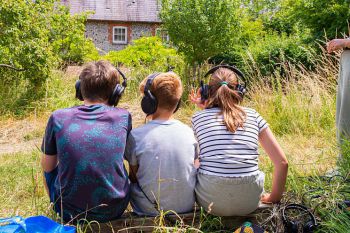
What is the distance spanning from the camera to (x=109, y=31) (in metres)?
29.5

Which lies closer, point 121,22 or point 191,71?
point 191,71

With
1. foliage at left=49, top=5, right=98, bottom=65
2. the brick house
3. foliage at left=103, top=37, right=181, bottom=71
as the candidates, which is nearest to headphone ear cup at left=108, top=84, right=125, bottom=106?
foliage at left=49, top=5, right=98, bottom=65

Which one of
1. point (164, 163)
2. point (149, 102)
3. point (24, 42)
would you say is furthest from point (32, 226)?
point (24, 42)

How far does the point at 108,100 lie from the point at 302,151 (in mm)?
2825

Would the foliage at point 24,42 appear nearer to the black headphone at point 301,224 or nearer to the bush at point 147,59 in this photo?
the bush at point 147,59

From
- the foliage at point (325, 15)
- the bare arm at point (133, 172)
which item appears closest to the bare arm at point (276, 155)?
the bare arm at point (133, 172)

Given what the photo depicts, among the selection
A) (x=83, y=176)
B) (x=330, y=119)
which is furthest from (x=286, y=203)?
(x=330, y=119)

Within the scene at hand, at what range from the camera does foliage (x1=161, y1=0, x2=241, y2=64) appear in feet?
31.1

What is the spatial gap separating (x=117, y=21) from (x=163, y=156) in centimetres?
2759

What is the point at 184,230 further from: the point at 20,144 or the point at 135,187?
the point at 20,144

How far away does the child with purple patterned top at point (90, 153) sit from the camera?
8.82 feet

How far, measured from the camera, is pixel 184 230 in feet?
8.68

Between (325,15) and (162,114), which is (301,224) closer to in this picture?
(162,114)

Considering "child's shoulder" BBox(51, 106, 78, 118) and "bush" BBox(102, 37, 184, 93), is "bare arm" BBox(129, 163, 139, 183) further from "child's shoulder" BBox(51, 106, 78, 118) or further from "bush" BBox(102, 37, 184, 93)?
"bush" BBox(102, 37, 184, 93)
